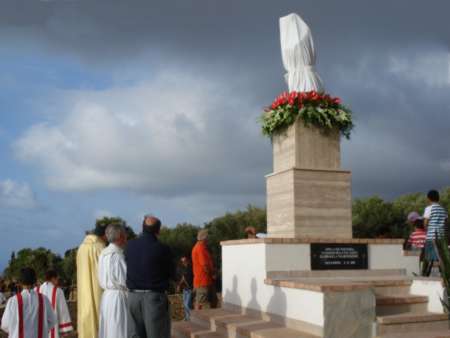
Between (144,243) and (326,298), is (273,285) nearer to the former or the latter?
(326,298)

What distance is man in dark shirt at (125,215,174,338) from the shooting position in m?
6.53

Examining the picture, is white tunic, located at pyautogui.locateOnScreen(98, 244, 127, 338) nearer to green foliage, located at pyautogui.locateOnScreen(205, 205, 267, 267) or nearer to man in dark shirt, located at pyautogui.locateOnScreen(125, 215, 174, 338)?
man in dark shirt, located at pyautogui.locateOnScreen(125, 215, 174, 338)

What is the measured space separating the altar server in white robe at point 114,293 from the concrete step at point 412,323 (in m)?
3.28

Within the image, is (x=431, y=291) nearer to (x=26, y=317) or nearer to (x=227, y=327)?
(x=227, y=327)

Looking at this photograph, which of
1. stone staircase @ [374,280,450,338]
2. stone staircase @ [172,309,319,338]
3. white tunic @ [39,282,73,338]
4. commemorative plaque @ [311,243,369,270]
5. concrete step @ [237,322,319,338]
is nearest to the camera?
stone staircase @ [374,280,450,338]

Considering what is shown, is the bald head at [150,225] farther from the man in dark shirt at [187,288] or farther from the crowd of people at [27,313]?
the man in dark shirt at [187,288]

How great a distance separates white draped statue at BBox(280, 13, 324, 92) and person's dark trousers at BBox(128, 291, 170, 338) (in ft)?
19.5

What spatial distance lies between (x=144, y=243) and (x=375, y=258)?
506 centimetres

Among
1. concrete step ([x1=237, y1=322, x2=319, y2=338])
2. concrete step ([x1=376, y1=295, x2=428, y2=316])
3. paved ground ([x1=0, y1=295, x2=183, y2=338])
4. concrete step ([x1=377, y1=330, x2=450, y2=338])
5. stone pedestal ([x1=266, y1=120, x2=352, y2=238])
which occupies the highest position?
stone pedestal ([x1=266, y1=120, x2=352, y2=238])

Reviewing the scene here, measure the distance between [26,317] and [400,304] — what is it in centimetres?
514

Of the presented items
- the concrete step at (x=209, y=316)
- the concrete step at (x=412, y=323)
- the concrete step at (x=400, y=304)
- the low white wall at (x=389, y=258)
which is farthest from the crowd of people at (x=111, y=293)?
the low white wall at (x=389, y=258)

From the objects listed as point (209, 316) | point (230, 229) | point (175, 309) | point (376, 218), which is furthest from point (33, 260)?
point (209, 316)

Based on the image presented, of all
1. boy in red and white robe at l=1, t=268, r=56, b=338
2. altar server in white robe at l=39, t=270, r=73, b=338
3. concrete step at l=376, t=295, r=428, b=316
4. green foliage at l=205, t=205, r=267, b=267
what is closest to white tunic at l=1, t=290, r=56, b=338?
boy in red and white robe at l=1, t=268, r=56, b=338

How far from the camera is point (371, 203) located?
36.2 metres
